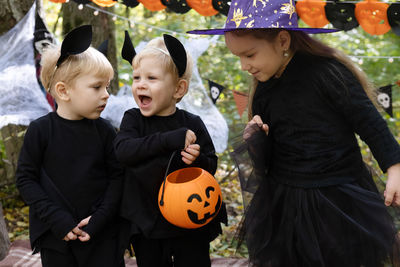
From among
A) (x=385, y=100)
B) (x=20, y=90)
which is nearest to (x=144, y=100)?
(x=20, y=90)

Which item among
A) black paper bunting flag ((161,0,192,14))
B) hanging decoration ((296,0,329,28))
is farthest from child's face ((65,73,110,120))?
hanging decoration ((296,0,329,28))

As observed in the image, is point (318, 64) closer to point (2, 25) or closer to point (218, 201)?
point (218, 201)

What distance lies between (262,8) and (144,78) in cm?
67

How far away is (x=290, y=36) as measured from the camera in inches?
83.4

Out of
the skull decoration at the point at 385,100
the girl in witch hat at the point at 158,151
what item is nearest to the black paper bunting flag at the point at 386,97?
the skull decoration at the point at 385,100

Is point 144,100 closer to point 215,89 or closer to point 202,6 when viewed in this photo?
point 202,6

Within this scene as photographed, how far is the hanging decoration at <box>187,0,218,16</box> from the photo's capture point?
3586 millimetres

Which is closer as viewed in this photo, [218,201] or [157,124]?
[218,201]

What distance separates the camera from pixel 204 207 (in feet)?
6.52

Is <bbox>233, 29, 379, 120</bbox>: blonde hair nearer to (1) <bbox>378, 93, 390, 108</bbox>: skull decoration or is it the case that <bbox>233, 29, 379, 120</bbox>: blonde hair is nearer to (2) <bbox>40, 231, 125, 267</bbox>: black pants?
(2) <bbox>40, 231, 125, 267</bbox>: black pants

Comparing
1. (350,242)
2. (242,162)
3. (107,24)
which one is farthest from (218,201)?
(107,24)

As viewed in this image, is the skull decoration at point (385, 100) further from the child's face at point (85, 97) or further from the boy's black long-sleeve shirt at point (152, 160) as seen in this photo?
the child's face at point (85, 97)

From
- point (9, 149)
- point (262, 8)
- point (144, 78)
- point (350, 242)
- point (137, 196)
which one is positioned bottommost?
point (9, 149)

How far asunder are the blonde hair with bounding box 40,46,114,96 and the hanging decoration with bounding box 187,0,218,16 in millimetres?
1501
